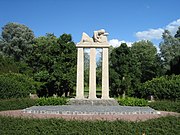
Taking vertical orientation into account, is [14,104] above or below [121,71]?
below

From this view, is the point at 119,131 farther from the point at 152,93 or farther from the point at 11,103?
the point at 152,93

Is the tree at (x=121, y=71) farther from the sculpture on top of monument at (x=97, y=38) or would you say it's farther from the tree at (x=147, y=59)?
the sculpture on top of monument at (x=97, y=38)

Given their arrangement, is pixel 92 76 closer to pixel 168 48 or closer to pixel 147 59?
pixel 147 59

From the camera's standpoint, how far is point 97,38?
20641 millimetres

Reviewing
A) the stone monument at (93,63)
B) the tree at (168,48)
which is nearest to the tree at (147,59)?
the tree at (168,48)

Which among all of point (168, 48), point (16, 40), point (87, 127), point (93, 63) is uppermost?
point (16, 40)

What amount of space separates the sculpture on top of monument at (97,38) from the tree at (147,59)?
15.9 meters

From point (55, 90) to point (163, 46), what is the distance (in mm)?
24177

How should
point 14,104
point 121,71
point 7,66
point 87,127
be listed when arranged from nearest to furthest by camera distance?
1. point 87,127
2. point 14,104
3. point 121,71
4. point 7,66

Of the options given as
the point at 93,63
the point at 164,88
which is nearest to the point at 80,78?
the point at 93,63

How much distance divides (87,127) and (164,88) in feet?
52.6

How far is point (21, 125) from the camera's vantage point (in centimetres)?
829

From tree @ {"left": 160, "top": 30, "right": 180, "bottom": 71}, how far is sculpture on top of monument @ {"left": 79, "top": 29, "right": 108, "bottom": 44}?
1050 inches

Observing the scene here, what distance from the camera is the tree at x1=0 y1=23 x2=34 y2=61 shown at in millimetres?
48375
